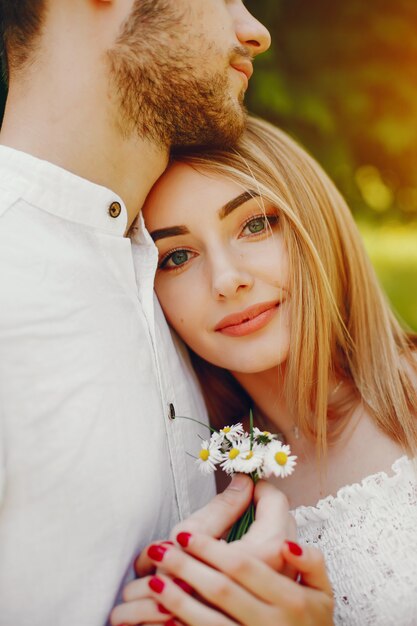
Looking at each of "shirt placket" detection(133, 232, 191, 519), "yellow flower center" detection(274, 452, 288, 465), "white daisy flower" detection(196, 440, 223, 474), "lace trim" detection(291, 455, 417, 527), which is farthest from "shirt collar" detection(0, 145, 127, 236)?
"lace trim" detection(291, 455, 417, 527)

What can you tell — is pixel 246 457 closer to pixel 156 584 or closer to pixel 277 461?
pixel 277 461

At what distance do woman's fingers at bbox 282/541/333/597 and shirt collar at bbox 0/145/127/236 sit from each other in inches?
37.1

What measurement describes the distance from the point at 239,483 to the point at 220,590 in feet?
1.08

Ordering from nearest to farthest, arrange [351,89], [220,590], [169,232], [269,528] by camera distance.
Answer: [220,590] → [269,528] → [169,232] → [351,89]

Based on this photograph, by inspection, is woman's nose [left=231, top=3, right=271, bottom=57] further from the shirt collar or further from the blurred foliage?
the blurred foliage

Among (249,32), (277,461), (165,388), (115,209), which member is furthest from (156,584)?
(249,32)

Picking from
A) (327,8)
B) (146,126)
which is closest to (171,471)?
(146,126)

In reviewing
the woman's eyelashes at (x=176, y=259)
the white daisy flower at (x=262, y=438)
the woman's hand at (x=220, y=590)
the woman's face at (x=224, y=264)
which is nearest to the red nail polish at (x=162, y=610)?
the woman's hand at (x=220, y=590)

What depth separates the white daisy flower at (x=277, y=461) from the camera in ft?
4.85

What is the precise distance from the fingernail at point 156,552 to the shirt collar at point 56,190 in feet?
2.72

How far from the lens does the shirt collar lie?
1.54 meters

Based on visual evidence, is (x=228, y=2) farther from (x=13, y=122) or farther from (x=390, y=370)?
(x=390, y=370)

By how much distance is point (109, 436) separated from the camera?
1.48m

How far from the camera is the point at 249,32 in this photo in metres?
1.96
